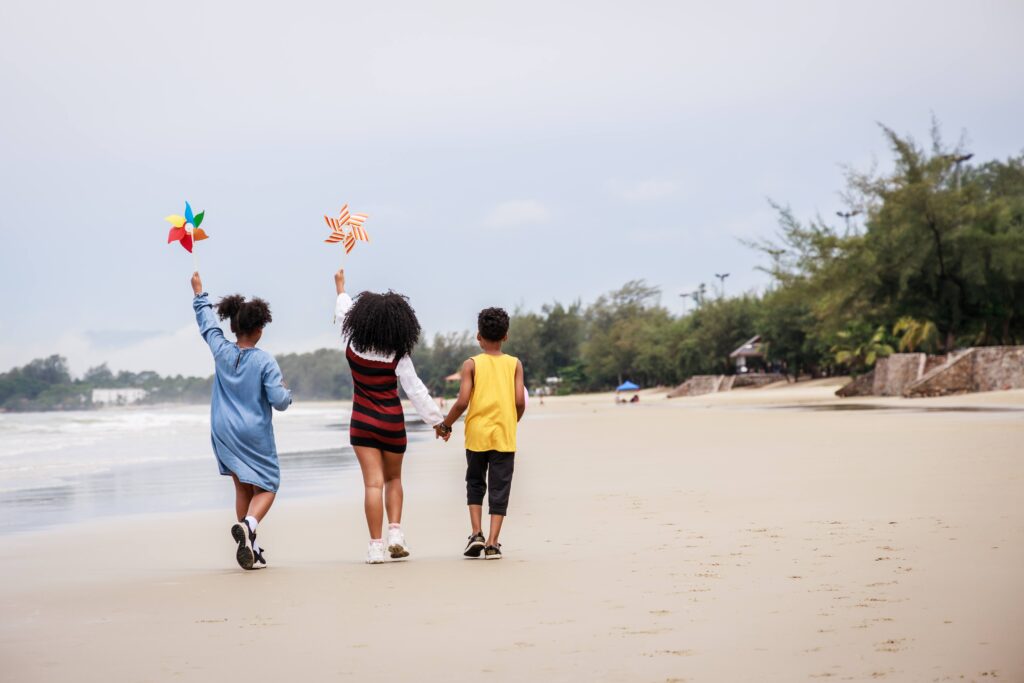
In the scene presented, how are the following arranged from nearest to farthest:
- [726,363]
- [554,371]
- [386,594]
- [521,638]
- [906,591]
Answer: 1. [521,638]
2. [906,591]
3. [386,594]
4. [726,363]
5. [554,371]

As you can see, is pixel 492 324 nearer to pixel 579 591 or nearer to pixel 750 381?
pixel 579 591

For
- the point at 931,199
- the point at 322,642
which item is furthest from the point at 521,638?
the point at 931,199

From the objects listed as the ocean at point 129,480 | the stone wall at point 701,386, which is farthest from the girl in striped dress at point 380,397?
the stone wall at point 701,386

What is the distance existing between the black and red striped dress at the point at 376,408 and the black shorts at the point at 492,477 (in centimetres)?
46

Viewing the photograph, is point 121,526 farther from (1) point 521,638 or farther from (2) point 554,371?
(2) point 554,371

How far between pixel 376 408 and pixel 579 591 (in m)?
1.88

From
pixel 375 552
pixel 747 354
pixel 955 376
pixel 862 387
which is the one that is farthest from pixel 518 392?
pixel 747 354

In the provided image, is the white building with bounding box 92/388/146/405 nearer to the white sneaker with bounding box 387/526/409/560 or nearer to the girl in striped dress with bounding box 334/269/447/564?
the girl in striped dress with bounding box 334/269/447/564

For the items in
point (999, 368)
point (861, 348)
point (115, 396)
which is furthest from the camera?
point (115, 396)

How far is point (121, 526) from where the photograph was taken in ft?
28.5

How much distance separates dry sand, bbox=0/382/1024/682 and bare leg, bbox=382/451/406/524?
0.34 meters

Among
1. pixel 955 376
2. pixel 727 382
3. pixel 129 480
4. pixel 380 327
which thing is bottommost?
pixel 129 480

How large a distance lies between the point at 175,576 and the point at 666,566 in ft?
Answer: 9.00

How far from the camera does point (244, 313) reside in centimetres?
636
